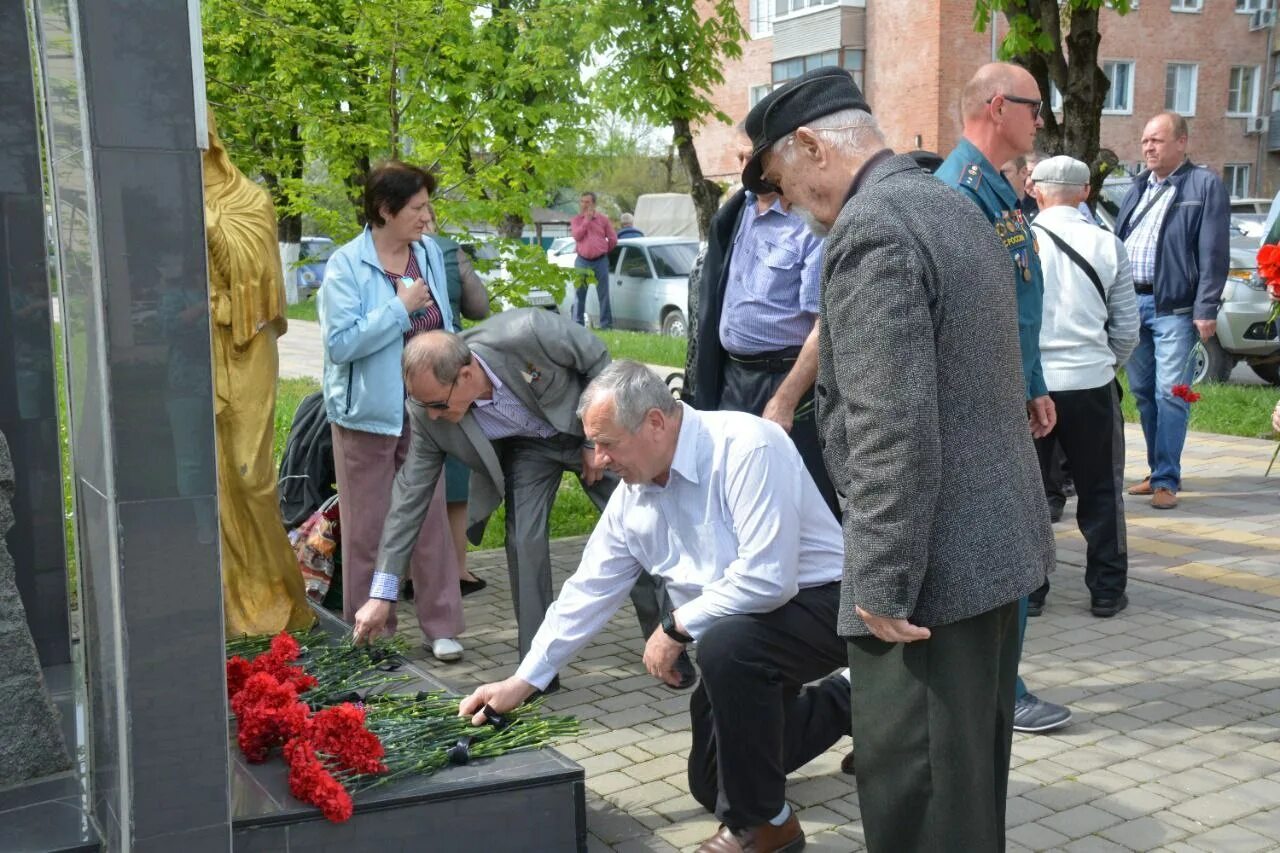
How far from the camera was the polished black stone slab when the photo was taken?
3643 millimetres

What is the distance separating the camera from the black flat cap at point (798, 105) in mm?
3150

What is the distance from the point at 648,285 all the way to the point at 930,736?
63.2 ft

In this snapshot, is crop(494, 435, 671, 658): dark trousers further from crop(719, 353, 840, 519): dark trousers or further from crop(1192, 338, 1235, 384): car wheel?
crop(1192, 338, 1235, 384): car wheel

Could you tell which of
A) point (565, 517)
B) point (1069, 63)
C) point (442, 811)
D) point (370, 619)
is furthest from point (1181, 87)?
point (442, 811)

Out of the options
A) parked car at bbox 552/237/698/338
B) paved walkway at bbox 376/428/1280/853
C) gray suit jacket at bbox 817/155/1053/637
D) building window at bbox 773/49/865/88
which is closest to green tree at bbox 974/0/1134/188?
paved walkway at bbox 376/428/1280/853

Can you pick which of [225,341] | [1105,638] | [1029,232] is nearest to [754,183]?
[1029,232]

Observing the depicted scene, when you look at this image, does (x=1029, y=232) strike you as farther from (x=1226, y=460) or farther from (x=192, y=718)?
(x=1226, y=460)

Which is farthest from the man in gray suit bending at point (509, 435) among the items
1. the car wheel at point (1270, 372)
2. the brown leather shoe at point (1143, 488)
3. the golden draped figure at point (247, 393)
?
the car wheel at point (1270, 372)

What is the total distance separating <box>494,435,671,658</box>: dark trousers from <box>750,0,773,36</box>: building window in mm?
42060

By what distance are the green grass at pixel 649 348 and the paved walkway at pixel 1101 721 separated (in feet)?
28.4

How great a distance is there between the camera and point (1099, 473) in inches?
257

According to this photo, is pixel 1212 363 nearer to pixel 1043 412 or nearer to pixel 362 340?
pixel 1043 412

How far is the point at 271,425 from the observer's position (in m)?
5.77

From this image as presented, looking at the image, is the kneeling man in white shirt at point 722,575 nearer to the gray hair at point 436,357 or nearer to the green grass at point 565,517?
the gray hair at point 436,357
